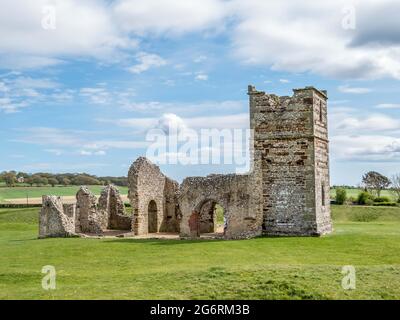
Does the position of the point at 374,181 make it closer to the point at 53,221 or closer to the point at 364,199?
the point at 364,199

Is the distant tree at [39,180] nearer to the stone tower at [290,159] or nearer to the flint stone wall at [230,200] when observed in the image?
the flint stone wall at [230,200]

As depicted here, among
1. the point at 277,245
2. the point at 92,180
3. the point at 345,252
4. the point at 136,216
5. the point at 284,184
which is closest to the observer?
the point at 345,252

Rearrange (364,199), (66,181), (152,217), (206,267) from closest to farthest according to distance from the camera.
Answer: (206,267) < (152,217) < (364,199) < (66,181)

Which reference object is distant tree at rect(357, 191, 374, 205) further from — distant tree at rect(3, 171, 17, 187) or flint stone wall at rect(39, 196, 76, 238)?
distant tree at rect(3, 171, 17, 187)

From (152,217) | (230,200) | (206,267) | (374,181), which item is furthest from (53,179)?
(206,267)

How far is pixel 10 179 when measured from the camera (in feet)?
290

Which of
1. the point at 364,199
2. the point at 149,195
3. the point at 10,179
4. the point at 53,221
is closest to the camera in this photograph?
the point at 53,221

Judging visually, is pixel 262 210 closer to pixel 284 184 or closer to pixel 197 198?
pixel 284 184

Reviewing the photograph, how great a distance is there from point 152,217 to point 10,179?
62.0 m

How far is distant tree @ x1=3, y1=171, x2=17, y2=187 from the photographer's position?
286ft

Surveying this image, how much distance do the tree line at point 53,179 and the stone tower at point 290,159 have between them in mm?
62658

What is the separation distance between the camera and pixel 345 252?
20.1 metres
